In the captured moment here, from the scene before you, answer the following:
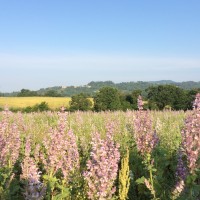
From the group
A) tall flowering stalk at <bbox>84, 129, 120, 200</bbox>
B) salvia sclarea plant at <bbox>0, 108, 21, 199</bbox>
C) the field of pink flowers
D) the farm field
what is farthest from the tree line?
tall flowering stalk at <bbox>84, 129, 120, 200</bbox>

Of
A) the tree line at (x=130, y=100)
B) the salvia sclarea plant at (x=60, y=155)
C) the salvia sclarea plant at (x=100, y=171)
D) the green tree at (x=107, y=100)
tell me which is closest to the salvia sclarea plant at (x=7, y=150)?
the salvia sclarea plant at (x=60, y=155)

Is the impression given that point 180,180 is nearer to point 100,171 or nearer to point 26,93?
point 100,171

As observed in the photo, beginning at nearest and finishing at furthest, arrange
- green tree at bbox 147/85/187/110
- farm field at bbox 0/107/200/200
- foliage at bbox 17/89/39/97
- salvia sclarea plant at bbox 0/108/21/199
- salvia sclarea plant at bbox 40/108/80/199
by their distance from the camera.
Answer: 1. farm field at bbox 0/107/200/200
2. salvia sclarea plant at bbox 40/108/80/199
3. salvia sclarea plant at bbox 0/108/21/199
4. green tree at bbox 147/85/187/110
5. foliage at bbox 17/89/39/97

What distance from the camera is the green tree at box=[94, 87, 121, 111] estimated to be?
4150 centimetres

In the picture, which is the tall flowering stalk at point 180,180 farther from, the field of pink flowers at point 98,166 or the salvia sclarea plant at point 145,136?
the salvia sclarea plant at point 145,136

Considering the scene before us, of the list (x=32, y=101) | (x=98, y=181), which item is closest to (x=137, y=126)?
(x=98, y=181)

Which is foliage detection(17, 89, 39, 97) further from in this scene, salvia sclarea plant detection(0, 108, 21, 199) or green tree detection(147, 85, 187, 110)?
salvia sclarea plant detection(0, 108, 21, 199)

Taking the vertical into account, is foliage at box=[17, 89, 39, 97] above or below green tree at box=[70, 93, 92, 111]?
above

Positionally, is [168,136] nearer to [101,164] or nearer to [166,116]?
[101,164]

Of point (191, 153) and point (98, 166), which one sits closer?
point (98, 166)

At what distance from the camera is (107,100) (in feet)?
140

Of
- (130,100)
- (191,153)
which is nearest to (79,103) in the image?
(130,100)

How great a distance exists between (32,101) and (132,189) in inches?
2081

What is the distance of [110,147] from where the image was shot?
4.18 metres
